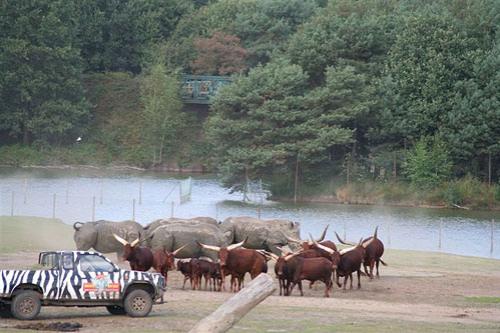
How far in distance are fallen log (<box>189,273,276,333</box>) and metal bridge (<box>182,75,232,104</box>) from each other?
269ft

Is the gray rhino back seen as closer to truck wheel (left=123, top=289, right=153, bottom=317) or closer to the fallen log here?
truck wheel (left=123, top=289, right=153, bottom=317)

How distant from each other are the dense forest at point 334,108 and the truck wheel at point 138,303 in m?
48.3

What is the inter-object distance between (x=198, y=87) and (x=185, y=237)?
196 ft

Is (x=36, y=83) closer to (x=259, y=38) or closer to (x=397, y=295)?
(x=259, y=38)

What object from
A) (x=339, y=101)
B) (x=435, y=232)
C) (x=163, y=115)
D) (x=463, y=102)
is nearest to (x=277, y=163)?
(x=339, y=101)

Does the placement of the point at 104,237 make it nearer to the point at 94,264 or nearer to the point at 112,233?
the point at 112,233

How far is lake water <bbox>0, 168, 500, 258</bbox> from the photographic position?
62219 millimetres

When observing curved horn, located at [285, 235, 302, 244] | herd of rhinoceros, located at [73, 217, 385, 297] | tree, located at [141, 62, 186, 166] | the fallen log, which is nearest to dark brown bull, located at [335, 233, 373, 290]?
herd of rhinoceros, located at [73, 217, 385, 297]

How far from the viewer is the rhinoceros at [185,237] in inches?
1704

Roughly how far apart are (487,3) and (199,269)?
5292cm

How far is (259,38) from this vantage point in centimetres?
10500

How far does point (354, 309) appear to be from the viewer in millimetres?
34000

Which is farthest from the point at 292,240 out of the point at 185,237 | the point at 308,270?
the point at 308,270

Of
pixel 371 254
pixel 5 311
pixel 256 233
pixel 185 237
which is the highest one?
pixel 256 233
